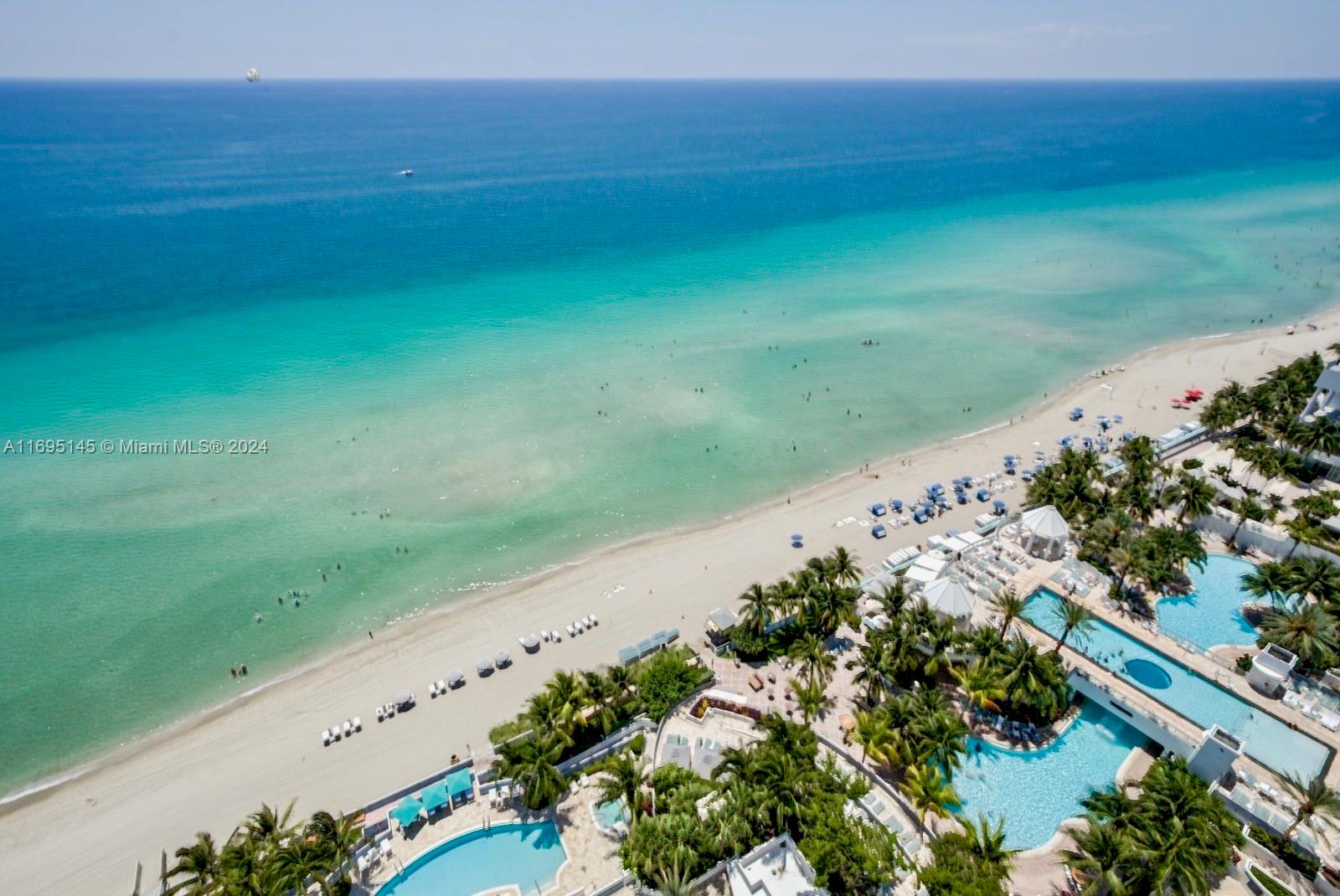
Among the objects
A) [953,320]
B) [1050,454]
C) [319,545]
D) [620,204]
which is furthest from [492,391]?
[620,204]

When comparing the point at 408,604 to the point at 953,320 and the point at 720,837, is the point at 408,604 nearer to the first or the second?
the point at 720,837

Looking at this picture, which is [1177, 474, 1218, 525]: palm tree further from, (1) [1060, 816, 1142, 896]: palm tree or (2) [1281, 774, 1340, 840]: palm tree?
(1) [1060, 816, 1142, 896]: palm tree

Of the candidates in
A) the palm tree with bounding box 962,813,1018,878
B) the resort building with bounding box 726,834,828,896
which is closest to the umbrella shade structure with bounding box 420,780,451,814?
the resort building with bounding box 726,834,828,896

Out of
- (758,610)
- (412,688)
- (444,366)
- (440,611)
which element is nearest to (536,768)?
(412,688)

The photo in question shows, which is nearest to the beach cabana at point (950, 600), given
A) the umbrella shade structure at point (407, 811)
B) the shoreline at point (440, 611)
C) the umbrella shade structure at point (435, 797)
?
the shoreline at point (440, 611)

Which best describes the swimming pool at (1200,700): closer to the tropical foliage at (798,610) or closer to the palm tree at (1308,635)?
the palm tree at (1308,635)

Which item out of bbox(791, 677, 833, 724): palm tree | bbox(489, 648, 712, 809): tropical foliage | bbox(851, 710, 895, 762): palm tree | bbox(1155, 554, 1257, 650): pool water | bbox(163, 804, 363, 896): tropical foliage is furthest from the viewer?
bbox(1155, 554, 1257, 650): pool water

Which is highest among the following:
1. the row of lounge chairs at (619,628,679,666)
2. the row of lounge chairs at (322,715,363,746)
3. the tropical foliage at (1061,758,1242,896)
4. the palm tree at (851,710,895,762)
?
the row of lounge chairs at (322,715,363,746)
